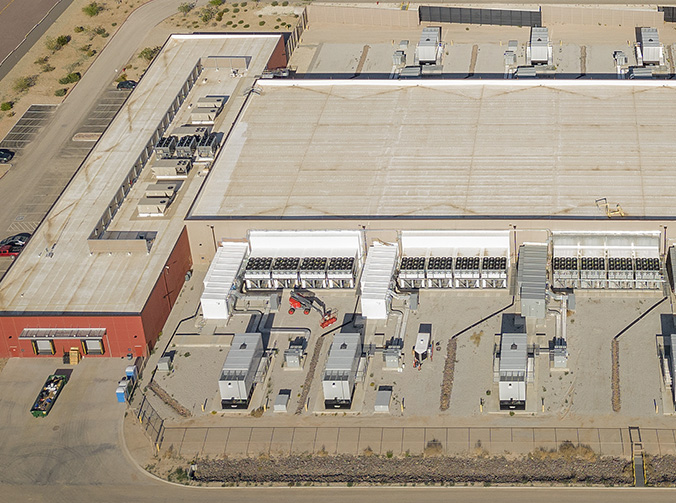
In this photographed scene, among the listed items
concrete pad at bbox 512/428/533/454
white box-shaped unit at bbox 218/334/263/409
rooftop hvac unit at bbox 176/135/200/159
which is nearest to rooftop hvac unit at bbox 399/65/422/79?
rooftop hvac unit at bbox 176/135/200/159

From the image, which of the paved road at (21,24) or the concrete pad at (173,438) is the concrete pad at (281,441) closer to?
the concrete pad at (173,438)

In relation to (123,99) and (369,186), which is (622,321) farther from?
(123,99)

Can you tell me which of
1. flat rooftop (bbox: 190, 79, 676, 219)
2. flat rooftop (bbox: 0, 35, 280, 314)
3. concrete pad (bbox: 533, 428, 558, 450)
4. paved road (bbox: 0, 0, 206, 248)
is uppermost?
flat rooftop (bbox: 190, 79, 676, 219)

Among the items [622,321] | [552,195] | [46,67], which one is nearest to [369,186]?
[552,195]

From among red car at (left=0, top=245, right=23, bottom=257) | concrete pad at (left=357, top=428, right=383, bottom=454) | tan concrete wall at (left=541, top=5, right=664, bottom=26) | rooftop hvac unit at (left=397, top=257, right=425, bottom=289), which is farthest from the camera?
tan concrete wall at (left=541, top=5, right=664, bottom=26)

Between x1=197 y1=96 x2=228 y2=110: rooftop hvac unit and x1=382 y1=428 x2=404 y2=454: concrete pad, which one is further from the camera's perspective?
x1=197 y1=96 x2=228 y2=110: rooftop hvac unit

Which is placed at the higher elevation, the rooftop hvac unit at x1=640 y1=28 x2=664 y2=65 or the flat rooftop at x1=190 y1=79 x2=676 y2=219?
the flat rooftop at x1=190 y1=79 x2=676 y2=219

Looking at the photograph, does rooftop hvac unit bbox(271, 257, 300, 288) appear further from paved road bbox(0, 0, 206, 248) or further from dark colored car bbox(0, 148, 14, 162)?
dark colored car bbox(0, 148, 14, 162)
